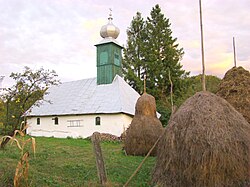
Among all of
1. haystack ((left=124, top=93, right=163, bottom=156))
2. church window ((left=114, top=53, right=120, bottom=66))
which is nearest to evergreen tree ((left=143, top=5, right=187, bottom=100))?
church window ((left=114, top=53, right=120, bottom=66))

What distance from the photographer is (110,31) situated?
29.4m

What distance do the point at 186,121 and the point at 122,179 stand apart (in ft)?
8.71

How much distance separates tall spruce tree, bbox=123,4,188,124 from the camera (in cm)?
3297

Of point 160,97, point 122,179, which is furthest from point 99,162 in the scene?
point 160,97

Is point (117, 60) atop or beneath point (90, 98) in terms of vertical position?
atop

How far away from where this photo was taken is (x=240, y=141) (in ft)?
22.1

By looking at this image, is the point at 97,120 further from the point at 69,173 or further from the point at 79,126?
the point at 69,173

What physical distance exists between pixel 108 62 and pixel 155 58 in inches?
293

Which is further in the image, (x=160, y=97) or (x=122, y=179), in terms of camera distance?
(x=160, y=97)

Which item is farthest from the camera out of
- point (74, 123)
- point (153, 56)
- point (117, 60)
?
point (153, 56)

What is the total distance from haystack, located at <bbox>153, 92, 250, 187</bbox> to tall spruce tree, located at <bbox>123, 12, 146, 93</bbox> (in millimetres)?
25834

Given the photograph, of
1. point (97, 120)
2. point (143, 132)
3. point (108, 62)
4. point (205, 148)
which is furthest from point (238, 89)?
point (108, 62)

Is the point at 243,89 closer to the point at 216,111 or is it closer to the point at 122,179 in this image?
the point at 216,111

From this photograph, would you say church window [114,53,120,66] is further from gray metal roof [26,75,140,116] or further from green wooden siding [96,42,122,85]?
gray metal roof [26,75,140,116]
